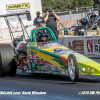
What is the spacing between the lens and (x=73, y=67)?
711 cm

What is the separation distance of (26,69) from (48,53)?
125cm

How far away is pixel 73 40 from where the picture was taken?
15383mm

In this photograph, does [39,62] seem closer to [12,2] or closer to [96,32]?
[96,32]

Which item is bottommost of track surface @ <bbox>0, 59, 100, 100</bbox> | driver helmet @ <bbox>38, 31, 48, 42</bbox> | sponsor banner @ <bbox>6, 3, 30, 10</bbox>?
track surface @ <bbox>0, 59, 100, 100</bbox>

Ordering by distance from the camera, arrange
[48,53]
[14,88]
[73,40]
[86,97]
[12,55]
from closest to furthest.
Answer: [86,97], [14,88], [48,53], [12,55], [73,40]

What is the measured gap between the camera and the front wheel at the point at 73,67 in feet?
22.7

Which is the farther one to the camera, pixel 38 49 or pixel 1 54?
pixel 1 54

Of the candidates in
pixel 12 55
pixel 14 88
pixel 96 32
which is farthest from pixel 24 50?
pixel 96 32

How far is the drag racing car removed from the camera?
7133mm

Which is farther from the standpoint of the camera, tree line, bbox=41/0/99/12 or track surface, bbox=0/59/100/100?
tree line, bbox=41/0/99/12

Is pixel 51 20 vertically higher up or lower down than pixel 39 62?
higher up

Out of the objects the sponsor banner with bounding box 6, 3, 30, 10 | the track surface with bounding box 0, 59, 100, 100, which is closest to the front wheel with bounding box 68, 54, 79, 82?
the track surface with bounding box 0, 59, 100, 100

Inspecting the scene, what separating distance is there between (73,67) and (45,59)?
4.06 feet

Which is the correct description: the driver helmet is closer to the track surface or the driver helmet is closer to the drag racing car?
the drag racing car
